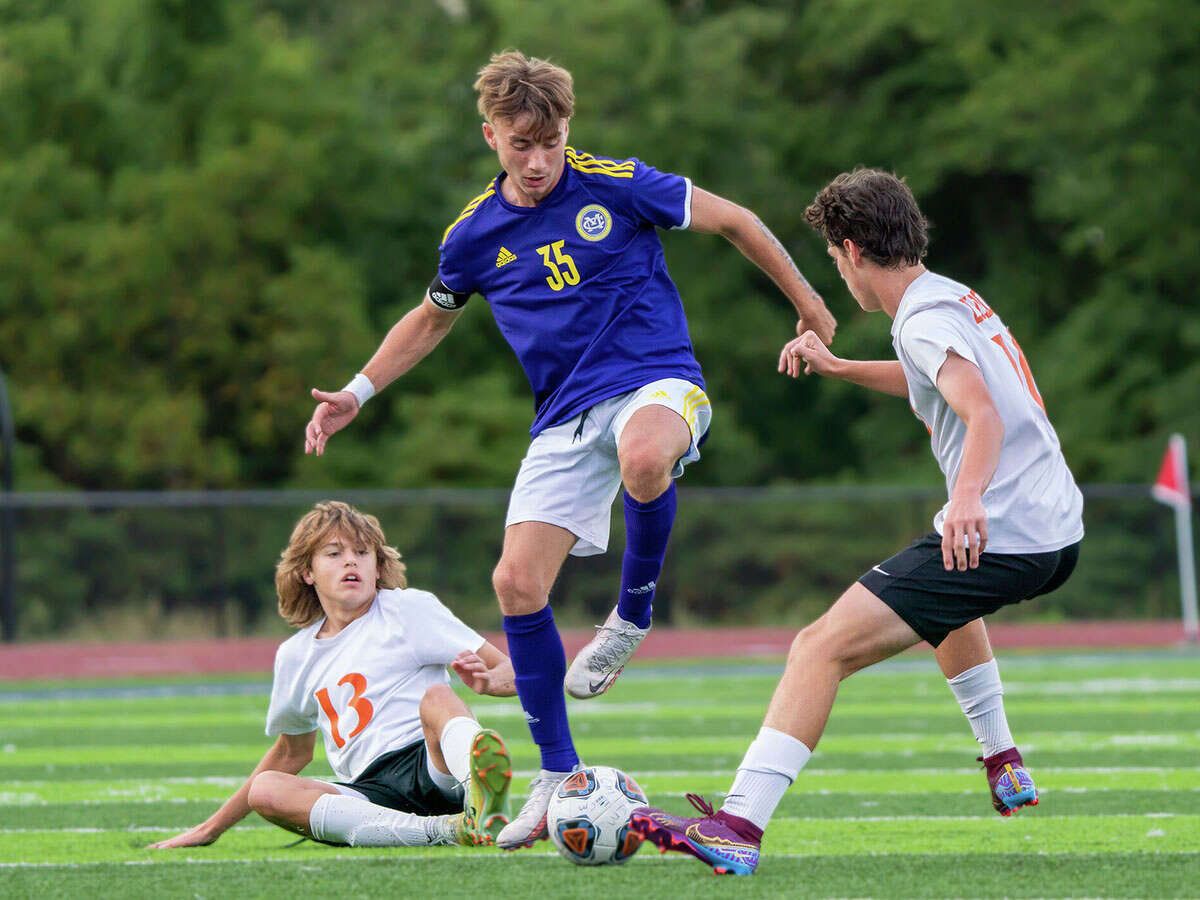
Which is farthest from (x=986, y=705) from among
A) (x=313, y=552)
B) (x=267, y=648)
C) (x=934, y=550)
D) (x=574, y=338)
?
(x=267, y=648)

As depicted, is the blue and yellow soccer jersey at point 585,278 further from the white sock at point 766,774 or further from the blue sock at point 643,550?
the white sock at point 766,774

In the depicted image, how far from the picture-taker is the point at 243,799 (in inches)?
213

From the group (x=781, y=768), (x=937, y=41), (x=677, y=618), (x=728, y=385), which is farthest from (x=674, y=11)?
(x=781, y=768)

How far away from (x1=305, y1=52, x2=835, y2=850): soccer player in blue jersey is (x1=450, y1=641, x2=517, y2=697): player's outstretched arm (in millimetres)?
65

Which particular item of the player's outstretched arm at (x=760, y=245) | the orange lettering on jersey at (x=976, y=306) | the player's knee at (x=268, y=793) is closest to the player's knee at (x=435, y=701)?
the player's knee at (x=268, y=793)

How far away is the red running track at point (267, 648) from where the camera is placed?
1902cm

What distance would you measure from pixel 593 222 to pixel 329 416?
114 cm

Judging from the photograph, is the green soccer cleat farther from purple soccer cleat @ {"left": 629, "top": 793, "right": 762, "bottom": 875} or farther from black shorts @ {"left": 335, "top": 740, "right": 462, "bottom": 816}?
purple soccer cleat @ {"left": 629, "top": 793, "right": 762, "bottom": 875}

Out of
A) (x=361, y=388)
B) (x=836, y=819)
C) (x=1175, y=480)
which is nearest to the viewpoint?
(x=361, y=388)

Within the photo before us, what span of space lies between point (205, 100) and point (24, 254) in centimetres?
396

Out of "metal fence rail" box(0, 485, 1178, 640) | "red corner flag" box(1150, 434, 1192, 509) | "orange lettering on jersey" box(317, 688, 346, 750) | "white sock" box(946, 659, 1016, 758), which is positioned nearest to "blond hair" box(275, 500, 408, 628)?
"orange lettering on jersey" box(317, 688, 346, 750)

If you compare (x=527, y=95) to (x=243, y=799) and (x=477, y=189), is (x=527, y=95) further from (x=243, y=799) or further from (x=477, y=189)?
(x=477, y=189)

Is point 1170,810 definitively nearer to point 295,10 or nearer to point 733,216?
point 733,216

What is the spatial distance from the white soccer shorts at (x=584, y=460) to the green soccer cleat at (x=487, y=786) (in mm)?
654
